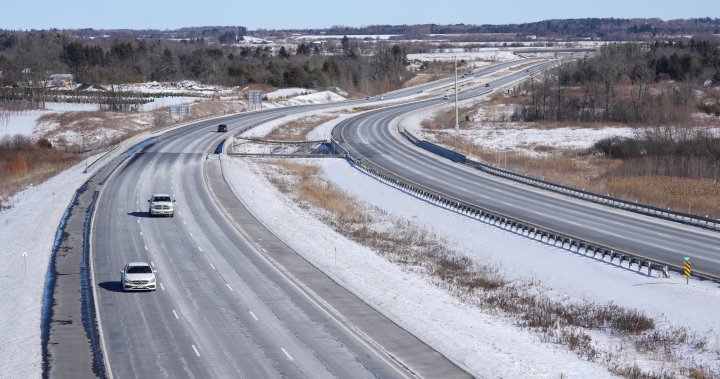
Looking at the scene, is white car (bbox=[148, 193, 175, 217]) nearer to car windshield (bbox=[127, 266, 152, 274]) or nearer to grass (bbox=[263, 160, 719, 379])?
grass (bbox=[263, 160, 719, 379])

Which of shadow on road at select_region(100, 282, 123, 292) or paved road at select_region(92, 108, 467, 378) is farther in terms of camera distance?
shadow on road at select_region(100, 282, 123, 292)

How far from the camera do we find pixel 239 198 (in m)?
63.3

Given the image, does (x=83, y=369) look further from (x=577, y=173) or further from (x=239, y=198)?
(x=577, y=173)

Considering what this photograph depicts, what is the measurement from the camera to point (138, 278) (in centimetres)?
3681

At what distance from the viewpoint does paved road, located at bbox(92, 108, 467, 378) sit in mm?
27812

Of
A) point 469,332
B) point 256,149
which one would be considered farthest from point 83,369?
point 256,149

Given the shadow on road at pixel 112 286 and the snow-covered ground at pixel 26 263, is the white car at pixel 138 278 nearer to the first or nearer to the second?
the shadow on road at pixel 112 286

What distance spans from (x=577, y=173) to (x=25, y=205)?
46.6 metres

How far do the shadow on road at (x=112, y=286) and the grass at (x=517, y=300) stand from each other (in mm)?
14123

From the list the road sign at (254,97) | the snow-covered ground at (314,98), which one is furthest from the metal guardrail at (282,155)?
the snow-covered ground at (314,98)

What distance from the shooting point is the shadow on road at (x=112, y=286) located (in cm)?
3744

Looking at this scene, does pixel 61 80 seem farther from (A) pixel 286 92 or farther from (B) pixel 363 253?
(B) pixel 363 253

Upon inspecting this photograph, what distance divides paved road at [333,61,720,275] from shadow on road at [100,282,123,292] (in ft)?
83.0

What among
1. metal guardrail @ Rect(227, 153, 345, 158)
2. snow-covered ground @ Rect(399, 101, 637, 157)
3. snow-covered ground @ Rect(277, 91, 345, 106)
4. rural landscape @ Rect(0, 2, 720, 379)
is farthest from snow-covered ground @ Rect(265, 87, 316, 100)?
metal guardrail @ Rect(227, 153, 345, 158)
